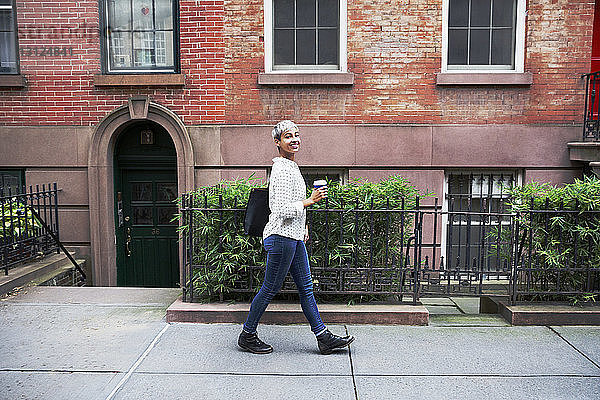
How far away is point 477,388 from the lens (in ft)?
12.7


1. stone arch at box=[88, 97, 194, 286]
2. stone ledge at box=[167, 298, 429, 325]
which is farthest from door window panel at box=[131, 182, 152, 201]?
stone ledge at box=[167, 298, 429, 325]

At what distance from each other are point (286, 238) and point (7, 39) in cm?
735

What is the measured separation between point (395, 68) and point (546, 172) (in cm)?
306

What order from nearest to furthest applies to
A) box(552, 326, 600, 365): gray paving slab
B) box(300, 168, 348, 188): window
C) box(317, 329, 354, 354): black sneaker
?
box(317, 329, 354, 354): black sneaker
box(552, 326, 600, 365): gray paving slab
box(300, 168, 348, 188): window

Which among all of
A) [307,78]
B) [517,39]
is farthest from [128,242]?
[517,39]

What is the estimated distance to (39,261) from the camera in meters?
7.34

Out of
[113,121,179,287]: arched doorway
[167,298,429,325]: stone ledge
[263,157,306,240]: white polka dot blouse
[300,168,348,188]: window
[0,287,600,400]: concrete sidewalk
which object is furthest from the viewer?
[113,121,179,287]: arched doorway

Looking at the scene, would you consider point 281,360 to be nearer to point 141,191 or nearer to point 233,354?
point 233,354

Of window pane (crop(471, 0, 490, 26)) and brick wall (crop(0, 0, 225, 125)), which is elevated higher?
window pane (crop(471, 0, 490, 26))

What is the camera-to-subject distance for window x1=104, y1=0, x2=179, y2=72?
28.2 ft

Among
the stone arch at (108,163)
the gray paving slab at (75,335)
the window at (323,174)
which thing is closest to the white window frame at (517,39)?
the window at (323,174)

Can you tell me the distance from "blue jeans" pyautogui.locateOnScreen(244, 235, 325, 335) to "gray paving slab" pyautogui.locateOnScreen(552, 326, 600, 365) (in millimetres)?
2404

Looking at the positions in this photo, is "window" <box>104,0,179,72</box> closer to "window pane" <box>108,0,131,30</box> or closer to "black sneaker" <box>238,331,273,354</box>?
"window pane" <box>108,0,131,30</box>

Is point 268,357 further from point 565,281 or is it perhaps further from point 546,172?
point 546,172
